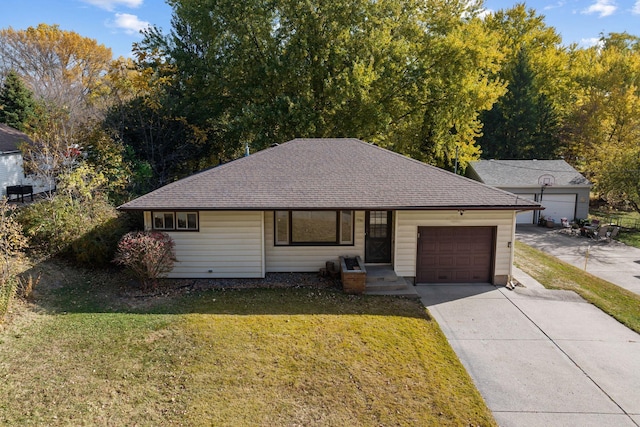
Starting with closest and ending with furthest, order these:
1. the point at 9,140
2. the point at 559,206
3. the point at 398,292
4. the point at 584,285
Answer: the point at 398,292 < the point at 584,285 < the point at 9,140 < the point at 559,206

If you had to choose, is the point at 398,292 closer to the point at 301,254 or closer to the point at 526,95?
the point at 301,254

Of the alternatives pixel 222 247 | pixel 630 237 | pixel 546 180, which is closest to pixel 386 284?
pixel 222 247

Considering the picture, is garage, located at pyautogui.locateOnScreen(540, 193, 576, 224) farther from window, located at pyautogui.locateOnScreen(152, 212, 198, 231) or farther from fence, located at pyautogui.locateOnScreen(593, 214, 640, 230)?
window, located at pyautogui.locateOnScreen(152, 212, 198, 231)

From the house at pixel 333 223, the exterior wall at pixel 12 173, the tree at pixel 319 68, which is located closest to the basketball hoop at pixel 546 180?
the tree at pixel 319 68

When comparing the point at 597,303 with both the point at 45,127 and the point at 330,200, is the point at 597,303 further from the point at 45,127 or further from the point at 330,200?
the point at 45,127

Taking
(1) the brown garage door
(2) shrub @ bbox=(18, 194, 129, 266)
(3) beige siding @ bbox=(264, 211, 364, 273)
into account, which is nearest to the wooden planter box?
(3) beige siding @ bbox=(264, 211, 364, 273)
